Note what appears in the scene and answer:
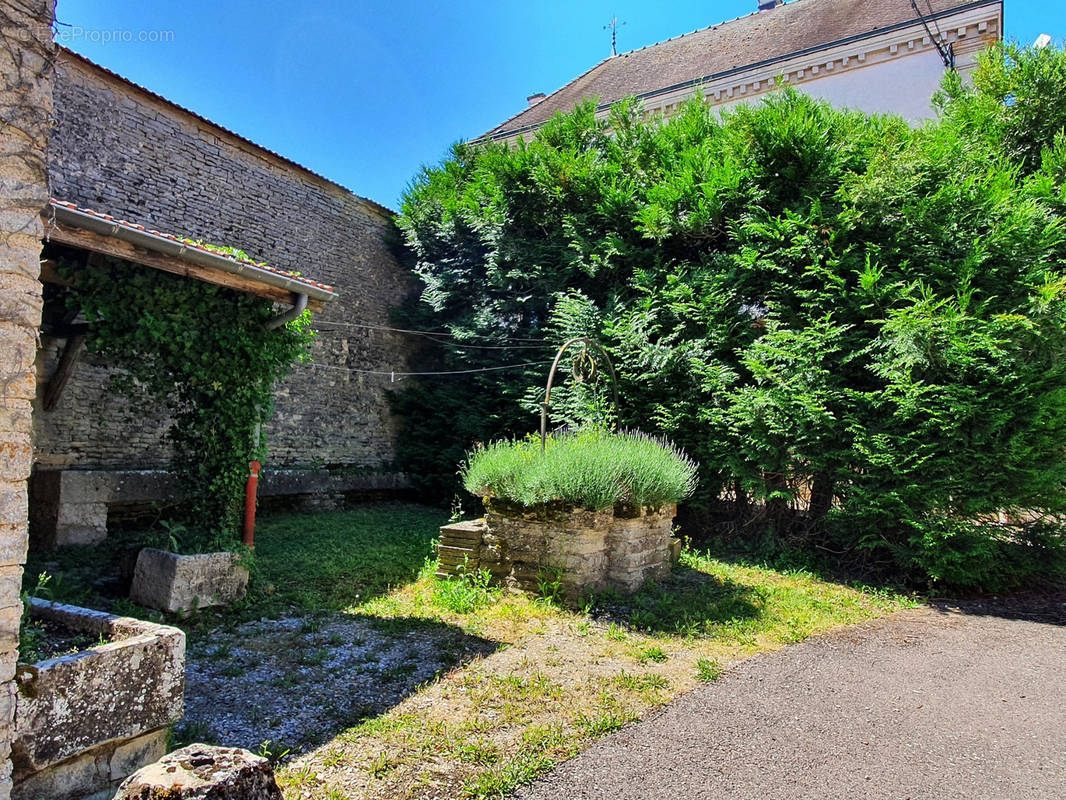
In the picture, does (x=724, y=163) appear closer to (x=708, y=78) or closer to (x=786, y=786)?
(x=708, y=78)

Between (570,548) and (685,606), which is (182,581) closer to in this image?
(570,548)

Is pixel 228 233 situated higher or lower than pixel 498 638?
higher

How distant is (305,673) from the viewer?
12.9ft

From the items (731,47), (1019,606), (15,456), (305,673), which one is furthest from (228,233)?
(731,47)

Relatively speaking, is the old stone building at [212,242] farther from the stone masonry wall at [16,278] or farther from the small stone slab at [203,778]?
the small stone slab at [203,778]

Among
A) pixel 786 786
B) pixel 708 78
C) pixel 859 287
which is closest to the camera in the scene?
pixel 786 786

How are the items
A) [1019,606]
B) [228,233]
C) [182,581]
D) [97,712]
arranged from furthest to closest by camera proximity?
[228,233] → [1019,606] → [182,581] → [97,712]

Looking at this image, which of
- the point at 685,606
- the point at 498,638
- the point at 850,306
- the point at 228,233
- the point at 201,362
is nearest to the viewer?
the point at 498,638

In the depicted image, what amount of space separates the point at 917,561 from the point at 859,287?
120 inches

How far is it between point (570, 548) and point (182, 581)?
10.2 feet

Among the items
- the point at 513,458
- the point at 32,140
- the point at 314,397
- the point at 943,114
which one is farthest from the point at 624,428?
the point at 32,140

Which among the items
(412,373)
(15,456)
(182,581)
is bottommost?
(182,581)

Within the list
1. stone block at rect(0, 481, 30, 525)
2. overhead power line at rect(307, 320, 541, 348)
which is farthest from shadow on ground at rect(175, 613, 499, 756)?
overhead power line at rect(307, 320, 541, 348)

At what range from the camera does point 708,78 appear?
13.1m
